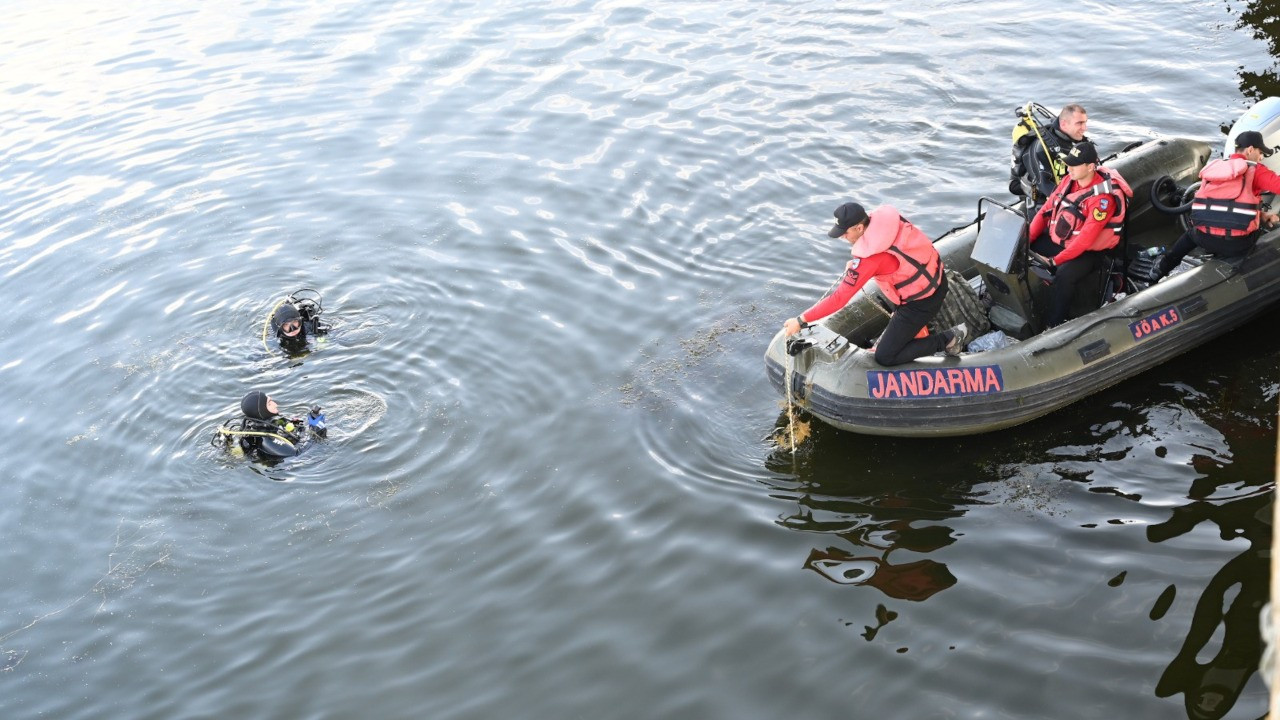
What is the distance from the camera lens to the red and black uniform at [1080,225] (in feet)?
26.2

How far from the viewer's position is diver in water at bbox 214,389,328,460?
8.15 metres

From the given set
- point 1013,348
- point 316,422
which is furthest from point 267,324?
point 1013,348

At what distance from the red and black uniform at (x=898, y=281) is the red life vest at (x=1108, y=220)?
3.38ft

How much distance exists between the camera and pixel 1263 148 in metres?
8.26

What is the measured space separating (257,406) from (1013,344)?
553 cm

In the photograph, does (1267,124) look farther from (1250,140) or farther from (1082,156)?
Answer: (1082,156)

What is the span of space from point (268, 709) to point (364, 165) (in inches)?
318

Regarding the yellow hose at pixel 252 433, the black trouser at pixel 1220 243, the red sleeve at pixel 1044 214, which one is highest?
the red sleeve at pixel 1044 214

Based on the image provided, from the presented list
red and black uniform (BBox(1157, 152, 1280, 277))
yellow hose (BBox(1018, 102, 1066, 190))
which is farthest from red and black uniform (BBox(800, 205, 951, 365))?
red and black uniform (BBox(1157, 152, 1280, 277))

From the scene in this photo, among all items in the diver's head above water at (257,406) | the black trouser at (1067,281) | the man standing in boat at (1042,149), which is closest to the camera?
the diver's head above water at (257,406)

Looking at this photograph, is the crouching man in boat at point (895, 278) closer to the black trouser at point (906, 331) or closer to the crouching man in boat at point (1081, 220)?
the black trouser at point (906, 331)

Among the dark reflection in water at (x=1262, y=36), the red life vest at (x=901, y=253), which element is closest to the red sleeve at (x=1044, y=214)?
the red life vest at (x=901, y=253)

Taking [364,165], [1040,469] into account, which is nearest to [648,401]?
[1040,469]

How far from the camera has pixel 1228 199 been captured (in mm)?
7926
